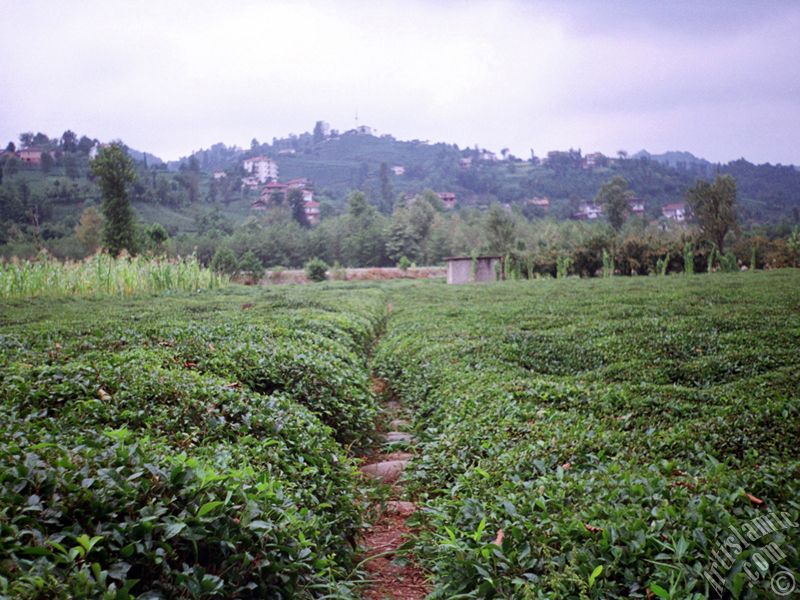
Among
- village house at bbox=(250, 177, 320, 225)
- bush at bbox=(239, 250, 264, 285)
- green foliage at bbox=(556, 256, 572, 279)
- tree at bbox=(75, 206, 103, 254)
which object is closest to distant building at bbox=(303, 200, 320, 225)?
village house at bbox=(250, 177, 320, 225)

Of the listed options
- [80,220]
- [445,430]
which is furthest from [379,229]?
[445,430]

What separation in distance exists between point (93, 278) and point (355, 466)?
545 inches

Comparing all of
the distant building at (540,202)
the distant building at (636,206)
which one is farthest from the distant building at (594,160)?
the distant building at (636,206)

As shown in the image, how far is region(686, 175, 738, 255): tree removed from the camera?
98.1 ft

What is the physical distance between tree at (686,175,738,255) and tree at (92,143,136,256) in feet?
98.4

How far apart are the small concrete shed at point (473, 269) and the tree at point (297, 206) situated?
155 feet

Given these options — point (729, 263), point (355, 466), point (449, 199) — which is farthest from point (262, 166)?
point (355, 466)

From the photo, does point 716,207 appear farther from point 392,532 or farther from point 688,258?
point 392,532

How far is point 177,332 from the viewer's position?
6324 millimetres

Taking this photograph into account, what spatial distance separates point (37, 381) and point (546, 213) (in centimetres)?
8807

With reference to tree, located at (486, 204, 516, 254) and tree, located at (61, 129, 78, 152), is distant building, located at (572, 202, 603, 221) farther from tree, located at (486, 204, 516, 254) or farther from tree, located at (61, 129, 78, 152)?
tree, located at (61, 129, 78, 152)

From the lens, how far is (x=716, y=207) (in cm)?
3120

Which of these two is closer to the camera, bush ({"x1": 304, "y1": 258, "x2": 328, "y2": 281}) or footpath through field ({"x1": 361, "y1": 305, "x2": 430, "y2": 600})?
footpath through field ({"x1": 361, "y1": 305, "x2": 430, "y2": 600})

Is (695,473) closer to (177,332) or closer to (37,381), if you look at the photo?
(37,381)
